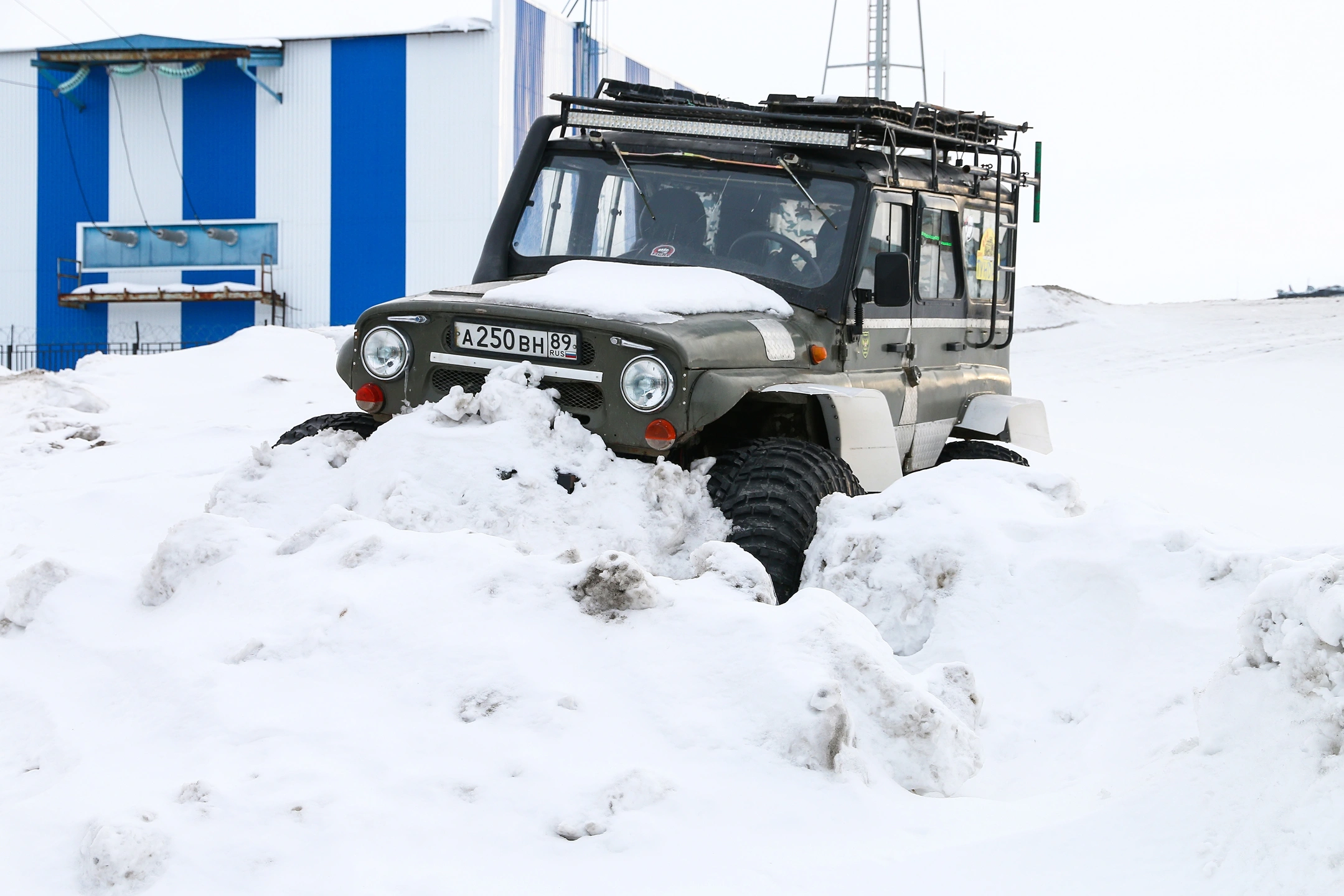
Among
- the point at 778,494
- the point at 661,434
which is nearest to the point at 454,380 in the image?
the point at 661,434

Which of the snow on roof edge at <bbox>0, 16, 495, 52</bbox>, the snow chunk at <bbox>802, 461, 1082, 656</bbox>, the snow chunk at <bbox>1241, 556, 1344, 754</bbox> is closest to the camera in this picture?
the snow chunk at <bbox>1241, 556, 1344, 754</bbox>

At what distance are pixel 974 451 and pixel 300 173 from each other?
22.5 m

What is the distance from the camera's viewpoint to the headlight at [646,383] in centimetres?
501

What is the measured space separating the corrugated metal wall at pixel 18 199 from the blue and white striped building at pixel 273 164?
0.04m

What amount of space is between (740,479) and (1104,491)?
23.0ft

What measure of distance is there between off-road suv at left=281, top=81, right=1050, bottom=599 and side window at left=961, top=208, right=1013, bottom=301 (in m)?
0.01

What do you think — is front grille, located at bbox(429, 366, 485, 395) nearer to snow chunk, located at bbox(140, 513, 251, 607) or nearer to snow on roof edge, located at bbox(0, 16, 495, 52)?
snow chunk, located at bbox(140, 513, 251, 607)

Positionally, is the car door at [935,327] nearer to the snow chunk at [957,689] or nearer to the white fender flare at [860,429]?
the white fender flare at [860,429]

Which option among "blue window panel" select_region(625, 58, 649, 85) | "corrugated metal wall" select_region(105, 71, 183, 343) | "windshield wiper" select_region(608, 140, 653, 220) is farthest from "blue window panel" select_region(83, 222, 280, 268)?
"windshield wiper" select_region(608, 140, 653, 220)

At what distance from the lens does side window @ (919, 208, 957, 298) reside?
22.5ft

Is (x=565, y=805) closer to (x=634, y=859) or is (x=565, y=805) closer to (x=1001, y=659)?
(x=634, y=859)

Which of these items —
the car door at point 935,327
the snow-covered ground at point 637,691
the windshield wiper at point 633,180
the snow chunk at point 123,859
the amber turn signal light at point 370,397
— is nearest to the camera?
the snow chunk at point 123,859

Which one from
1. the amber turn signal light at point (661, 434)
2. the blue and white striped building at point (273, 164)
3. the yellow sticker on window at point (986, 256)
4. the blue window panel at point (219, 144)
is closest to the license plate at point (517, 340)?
the amber turn signal light at point (661, 434)

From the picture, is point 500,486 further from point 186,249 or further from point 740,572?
point 186,249
